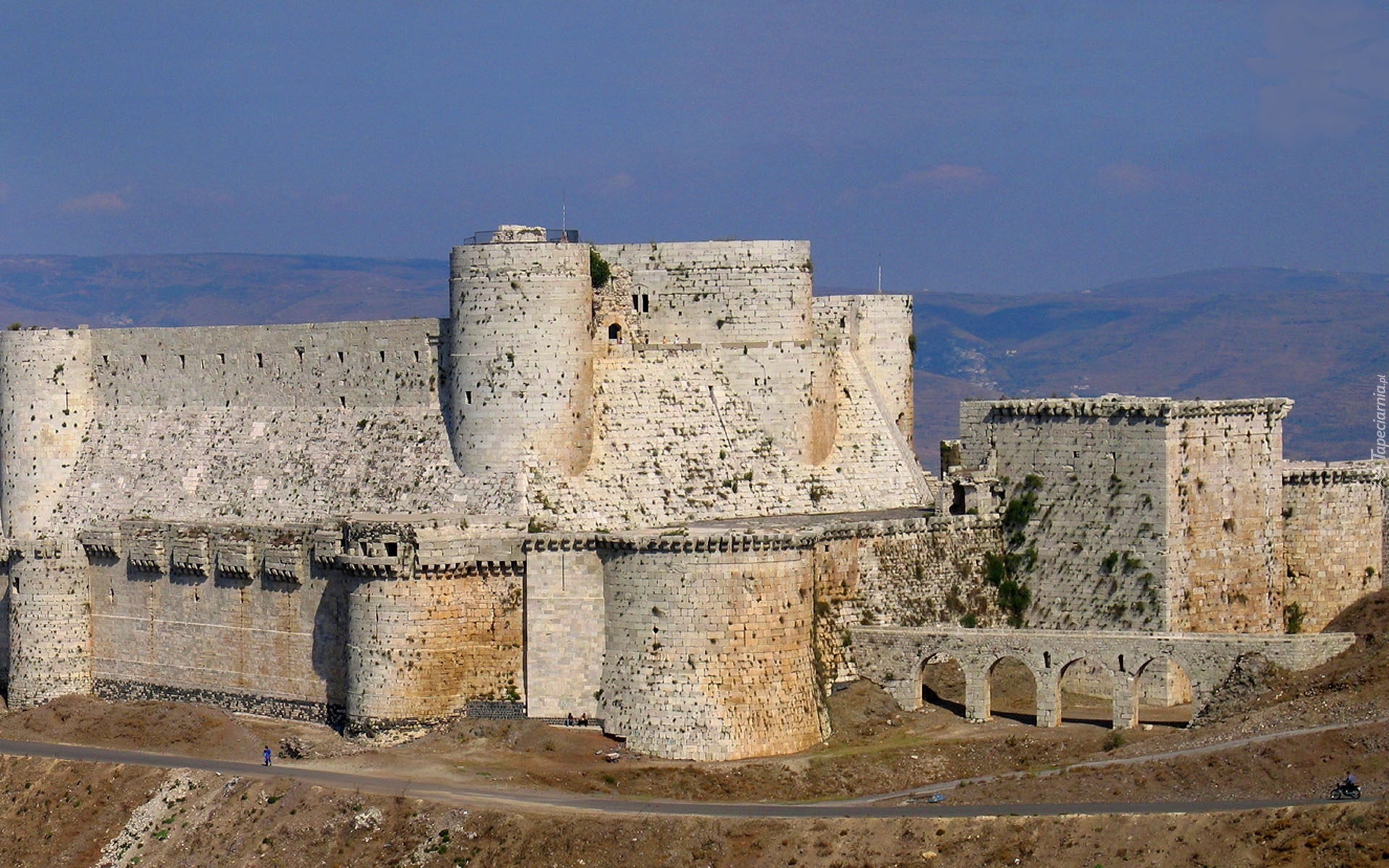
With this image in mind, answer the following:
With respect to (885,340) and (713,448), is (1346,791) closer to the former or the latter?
(713,448)

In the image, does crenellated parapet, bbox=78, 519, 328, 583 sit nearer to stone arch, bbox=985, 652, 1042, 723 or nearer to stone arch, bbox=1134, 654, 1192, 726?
stone arch, bbox=985, 652, 1042, 723

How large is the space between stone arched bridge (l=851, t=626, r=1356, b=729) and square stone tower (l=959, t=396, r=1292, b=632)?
7.79ft

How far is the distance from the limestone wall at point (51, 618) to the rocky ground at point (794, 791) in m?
5.13

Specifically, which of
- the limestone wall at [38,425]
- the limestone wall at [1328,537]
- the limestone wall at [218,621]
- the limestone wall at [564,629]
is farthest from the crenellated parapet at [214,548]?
the limestone wall at [1328,537]

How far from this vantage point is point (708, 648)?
60469 mm

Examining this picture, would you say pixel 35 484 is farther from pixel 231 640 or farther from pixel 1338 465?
pixel 1338 465

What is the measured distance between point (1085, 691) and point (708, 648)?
13.2 meters

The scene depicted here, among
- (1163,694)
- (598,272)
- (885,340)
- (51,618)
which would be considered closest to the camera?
(1163,694)

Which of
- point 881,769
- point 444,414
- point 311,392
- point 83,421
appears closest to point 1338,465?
point 881,769

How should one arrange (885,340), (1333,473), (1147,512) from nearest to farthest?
(1147,512) → (1333,473) → (885,340)

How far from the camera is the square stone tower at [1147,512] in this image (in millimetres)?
66312

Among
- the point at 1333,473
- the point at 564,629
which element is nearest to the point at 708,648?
the point at 564,629

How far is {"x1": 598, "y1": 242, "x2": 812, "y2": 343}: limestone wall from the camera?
71500 millimetres

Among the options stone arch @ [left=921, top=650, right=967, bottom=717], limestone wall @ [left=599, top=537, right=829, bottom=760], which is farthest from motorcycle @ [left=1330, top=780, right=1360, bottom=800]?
limestone wall @ [left=599, top=537, right=829, bottom=760]
